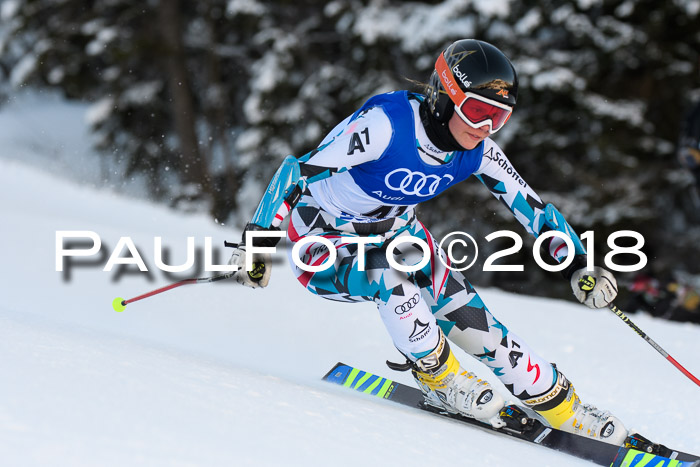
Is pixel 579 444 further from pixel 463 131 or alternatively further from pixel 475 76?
pixel 475 76

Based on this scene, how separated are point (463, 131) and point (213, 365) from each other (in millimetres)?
1200

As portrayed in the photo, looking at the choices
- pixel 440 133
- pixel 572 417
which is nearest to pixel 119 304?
pixel 440 133

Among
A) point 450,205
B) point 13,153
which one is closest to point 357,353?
point 450,205

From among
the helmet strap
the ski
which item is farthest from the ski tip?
the helmet strap

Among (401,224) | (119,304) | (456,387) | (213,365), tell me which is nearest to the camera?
(213,365)

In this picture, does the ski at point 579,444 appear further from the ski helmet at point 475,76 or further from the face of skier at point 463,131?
the ski helmet at point 475,76

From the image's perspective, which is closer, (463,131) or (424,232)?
(463,131)

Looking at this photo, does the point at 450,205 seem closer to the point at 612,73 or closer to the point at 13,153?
the point at 612,73

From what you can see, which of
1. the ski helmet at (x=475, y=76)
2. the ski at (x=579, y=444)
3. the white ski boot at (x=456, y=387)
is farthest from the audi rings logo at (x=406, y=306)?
the ski helmet at (x=475, y=76)

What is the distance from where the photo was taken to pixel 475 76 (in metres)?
2.74

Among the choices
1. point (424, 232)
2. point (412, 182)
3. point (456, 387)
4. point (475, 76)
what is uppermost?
point (475, 76)

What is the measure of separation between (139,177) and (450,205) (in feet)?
19.6

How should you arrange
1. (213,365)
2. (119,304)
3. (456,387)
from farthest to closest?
1. (119,304)
2. (456,387)
3. (213,365)

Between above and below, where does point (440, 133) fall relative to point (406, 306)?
above
